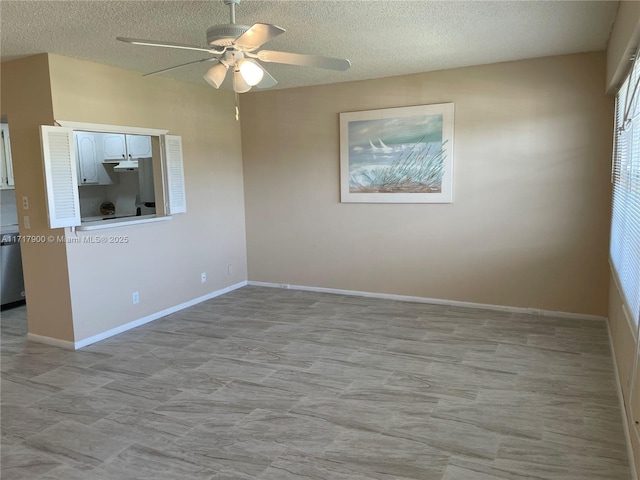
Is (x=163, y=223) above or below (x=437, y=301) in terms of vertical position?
above

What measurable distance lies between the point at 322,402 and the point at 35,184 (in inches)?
123

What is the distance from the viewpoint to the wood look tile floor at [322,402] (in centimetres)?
246

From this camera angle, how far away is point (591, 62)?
438 centimetres

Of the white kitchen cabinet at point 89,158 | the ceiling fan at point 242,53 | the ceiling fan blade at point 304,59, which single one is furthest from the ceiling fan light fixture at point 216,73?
the white kitchen cabinet at point 89,158

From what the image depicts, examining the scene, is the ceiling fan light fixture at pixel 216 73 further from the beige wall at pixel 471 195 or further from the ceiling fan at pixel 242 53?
the beige wall at pixel 471 195

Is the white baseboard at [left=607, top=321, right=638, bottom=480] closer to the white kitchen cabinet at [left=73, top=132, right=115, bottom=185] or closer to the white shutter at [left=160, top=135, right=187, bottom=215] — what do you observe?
the white shutter at [left=160, top=135, right=187, bottom=215]

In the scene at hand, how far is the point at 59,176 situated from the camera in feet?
13.0

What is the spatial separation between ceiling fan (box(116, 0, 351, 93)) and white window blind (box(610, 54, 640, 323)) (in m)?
1.74

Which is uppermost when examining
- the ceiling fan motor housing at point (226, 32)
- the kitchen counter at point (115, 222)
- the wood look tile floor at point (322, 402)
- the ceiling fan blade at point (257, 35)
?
the ceiling fan motor housing at point (226, 32)

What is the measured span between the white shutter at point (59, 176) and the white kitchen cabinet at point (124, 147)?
196cm

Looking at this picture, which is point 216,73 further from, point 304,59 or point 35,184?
point 35,184

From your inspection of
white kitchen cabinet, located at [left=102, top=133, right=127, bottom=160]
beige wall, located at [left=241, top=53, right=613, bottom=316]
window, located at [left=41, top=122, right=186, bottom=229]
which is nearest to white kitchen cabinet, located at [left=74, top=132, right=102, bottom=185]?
window, located at [left=41, top=122, right=186, bottom=229]

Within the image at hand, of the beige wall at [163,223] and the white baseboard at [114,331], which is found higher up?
the beige wall at [163,223]

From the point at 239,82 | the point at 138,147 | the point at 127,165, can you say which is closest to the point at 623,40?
the point at 239,82
